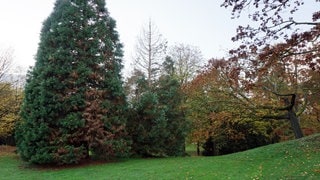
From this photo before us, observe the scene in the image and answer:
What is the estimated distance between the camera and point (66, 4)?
16578mm

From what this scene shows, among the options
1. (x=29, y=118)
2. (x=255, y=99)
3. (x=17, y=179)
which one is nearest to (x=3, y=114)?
(x=29, y=118)

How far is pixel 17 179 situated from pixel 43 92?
435cm

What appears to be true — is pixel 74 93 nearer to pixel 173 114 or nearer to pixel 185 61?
pixel 173 114

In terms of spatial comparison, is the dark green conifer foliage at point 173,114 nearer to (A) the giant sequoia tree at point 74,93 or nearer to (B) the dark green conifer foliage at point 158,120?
(B) the dark green conifer foliage at point 158,120

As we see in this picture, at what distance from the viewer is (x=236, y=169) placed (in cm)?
1077

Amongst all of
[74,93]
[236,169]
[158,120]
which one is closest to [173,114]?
[158,120]

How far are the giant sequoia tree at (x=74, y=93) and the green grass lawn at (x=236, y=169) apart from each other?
1.06 m

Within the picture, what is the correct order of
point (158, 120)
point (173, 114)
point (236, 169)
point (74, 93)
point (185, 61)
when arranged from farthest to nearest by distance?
1. point (185, 61)
2. point (173, 114)
3. point (158, 120)
4. point (74, 93)
5. point (236, 169)

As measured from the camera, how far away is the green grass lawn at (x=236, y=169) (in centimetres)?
958

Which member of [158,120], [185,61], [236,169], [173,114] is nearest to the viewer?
[236,169]

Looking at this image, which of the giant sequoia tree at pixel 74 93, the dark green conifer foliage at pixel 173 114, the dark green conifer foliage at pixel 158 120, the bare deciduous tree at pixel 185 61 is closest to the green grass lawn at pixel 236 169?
the giant sequoia tree at pixel 74 93

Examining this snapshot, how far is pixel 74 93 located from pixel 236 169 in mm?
8285

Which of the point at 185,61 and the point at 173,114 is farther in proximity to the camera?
the point at 185,61

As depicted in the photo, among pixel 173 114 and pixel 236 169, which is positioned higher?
pixel 173 114
